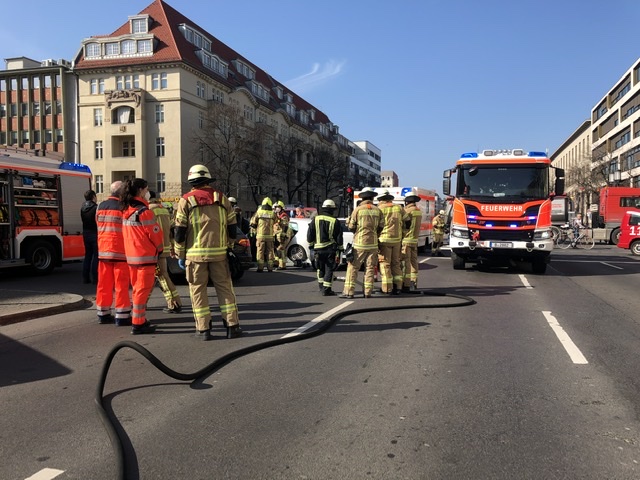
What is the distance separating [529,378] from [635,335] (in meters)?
2.77

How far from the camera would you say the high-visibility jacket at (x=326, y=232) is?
9477 millimetres

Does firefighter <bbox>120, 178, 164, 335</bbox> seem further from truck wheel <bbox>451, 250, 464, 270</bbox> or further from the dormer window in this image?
the dormer window

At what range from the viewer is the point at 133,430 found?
351cm

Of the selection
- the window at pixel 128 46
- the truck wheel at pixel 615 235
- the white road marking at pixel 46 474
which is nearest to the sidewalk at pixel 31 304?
the white road marking at pixel 46 474

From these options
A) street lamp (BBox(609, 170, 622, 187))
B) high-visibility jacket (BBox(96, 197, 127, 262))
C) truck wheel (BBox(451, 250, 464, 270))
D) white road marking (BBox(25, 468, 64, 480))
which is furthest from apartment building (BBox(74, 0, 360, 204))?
white road marking (BBox(25, 468, 64, 480))

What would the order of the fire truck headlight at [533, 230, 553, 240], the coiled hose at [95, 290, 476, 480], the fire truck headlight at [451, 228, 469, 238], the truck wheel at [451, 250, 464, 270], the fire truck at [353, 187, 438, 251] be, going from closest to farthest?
the coiled hose at [95, 290, 476, 480] → the fire truck headlight at [533, 230, 553, 240] → the fire truck headlight at [451, 228, 469, 238] → the truck wheel at [451, 250, 464, 270] → the fire truck at [353, 187, 438, 251]

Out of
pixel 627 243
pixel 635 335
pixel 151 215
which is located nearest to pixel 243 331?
pixel 151 215

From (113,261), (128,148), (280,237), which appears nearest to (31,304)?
(113,261)

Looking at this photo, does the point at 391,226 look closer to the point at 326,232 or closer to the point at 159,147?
the point at 326,232

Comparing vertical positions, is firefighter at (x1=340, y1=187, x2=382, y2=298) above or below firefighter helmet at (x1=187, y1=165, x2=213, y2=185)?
below

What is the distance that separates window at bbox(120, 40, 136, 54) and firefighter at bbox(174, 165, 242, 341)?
161ft

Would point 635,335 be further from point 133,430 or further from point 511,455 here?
point 133,430

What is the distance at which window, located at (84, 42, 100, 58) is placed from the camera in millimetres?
50031

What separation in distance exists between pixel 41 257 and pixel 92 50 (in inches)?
1764
